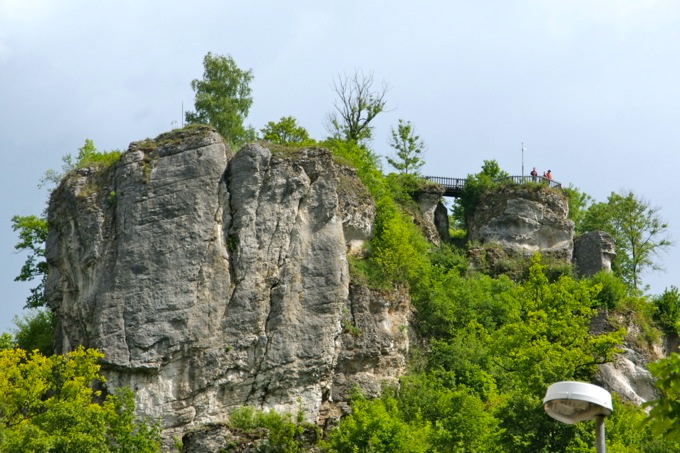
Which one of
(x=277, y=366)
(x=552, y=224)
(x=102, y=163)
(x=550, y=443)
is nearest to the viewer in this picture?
(x=550, y=443)

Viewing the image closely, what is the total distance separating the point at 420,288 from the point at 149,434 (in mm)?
14040

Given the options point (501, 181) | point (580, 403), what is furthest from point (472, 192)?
point (580, 403)

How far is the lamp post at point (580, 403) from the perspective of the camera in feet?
42.1

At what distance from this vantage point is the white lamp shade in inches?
505

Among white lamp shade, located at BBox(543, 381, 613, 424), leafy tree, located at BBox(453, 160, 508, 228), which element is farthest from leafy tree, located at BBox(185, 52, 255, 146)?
white lamp shade, located at BBox(543, 381, 613, 424)

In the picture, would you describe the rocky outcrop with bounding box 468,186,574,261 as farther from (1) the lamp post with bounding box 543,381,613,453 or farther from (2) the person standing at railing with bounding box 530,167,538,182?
(1) the lamp post with bounding box 543,381,613,453

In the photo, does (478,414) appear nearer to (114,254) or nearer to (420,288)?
(420,288)

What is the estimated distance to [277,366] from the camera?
3900 cm

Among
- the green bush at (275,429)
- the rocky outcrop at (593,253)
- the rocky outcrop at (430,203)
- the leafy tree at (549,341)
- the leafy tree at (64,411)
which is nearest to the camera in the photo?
the leafy tree at (64,411)

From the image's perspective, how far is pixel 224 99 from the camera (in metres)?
51.2

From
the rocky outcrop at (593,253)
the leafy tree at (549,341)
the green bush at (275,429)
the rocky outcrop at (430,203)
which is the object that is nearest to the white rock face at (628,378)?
the leafy tree at (549,341)

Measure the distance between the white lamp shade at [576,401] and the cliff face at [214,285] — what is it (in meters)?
25.4

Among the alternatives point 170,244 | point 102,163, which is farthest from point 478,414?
point 102,163

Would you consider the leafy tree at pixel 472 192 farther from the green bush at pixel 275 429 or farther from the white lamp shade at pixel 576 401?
the white lamp shade at pixel 576 401
